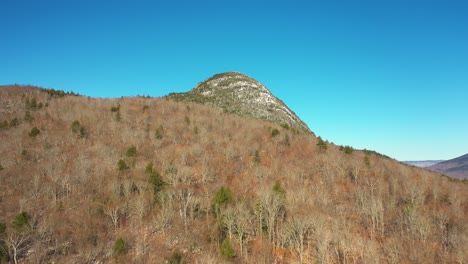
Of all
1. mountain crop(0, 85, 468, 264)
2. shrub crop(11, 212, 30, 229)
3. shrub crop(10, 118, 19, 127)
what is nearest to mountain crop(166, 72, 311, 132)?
mountain crop(0, 85, 468, 264)

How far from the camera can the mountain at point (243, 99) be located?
153500 mm

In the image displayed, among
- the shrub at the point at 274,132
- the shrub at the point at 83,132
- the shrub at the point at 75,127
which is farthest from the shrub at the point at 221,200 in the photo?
the shrub at the point at 75,127

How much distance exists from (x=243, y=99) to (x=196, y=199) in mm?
106538

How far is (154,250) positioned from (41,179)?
99.0 feet

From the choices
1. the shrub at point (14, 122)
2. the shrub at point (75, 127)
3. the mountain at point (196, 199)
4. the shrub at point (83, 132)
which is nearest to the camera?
the mountain at point (196, 199)

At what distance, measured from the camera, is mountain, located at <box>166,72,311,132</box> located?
154m

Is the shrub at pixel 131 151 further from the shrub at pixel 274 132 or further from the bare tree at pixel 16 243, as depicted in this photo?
the shrub at pixel 274 132

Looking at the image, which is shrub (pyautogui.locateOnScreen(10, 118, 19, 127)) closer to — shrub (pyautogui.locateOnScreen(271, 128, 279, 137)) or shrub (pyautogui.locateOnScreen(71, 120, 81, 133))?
shrub (pyautogui.locateOnScreen(71, 120, 81, 133))

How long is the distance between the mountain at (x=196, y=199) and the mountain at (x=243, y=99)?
54532mm

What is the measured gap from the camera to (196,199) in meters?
64.7

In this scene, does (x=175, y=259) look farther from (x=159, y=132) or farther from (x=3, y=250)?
(x=159, y=132)

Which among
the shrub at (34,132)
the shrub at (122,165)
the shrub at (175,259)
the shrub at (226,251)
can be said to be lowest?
the shrub at (175,259)

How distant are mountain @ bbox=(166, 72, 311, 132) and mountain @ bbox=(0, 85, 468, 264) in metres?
54.5

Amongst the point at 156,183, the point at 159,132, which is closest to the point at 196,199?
the point at 156,183
